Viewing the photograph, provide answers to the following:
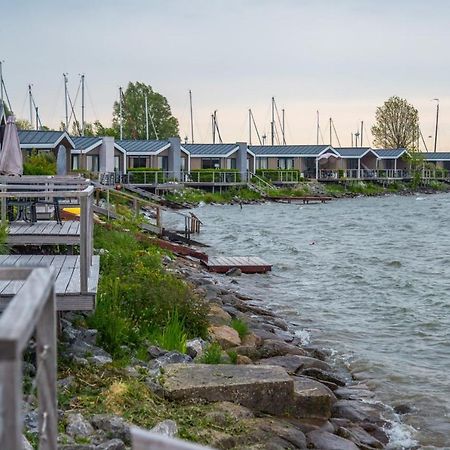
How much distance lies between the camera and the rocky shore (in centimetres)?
643

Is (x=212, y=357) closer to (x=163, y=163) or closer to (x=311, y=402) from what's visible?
(x=311, y=402)

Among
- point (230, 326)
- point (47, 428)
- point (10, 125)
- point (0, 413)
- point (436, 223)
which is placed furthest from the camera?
point (436, 223)

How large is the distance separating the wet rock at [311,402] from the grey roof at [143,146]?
62298 mm

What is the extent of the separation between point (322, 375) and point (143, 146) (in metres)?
62.3

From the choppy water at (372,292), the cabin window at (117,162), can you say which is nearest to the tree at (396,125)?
the cabin window at (117,162)

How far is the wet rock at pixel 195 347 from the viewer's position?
32.2 feet

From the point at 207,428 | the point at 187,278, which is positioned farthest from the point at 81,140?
the point at 207,428

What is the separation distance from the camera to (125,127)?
114 meters

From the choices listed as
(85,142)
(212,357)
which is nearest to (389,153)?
(85,142)

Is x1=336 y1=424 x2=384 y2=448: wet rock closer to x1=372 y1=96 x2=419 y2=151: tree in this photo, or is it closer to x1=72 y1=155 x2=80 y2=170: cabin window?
x1=72 y1=155 x2=80 y2=170: cabin window

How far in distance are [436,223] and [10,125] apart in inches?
1441

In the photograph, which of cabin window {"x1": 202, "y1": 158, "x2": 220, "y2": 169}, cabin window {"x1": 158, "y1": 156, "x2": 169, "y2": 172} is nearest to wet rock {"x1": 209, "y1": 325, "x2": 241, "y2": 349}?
cabin window {"x1": 158, "y1": 156, "x2": 169, "y2": 172}

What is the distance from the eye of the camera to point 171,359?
29.6 feet

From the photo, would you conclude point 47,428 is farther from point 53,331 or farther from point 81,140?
point 81,140
